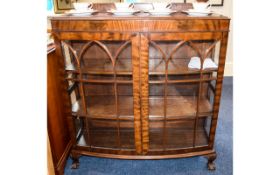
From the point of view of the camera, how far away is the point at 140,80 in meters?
1.30

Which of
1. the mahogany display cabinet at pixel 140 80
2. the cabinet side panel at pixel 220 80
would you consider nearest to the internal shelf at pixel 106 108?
the mahogany display cabinet at pixel 140 80

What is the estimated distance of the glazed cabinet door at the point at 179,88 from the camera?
1266mm

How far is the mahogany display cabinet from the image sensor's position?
122 cm

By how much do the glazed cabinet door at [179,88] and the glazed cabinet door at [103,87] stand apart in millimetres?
73

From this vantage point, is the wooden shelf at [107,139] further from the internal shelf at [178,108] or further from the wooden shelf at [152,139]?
the internal shelf at [178,108]

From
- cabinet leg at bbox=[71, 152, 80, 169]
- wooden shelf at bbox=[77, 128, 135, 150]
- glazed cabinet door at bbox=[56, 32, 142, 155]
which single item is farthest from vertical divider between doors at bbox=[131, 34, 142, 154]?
cabinet leg at bbox=[71, 152, 80, 169]

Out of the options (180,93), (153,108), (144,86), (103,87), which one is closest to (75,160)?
(103,87)

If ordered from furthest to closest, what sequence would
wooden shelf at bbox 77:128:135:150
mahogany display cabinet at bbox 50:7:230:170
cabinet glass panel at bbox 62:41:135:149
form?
wooden shelf at bbox 77:128:135:150 → cabinet glass panel at bbox 62:41:135:149 → mahogany display cabinet at bbox 50:7:230:170

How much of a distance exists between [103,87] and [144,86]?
0.49 meters

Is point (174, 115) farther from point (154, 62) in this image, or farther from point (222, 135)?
point (222, 135)

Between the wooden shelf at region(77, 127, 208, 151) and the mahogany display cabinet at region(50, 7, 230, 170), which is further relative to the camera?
the wooden shelf at region(77, 127, 208, 151)

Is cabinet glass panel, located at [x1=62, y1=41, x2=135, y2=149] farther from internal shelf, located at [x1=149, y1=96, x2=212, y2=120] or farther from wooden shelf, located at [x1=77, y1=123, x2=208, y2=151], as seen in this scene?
internal shelf, located at [x1=149, y1=96, x2=212, y2=120]

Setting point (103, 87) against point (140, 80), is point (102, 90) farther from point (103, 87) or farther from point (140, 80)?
point (140, 80)
